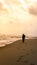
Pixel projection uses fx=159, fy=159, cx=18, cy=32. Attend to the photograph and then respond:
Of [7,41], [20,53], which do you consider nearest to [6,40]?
[7,41]

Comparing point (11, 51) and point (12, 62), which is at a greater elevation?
point (11, 51)

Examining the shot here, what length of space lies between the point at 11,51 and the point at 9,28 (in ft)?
0.81

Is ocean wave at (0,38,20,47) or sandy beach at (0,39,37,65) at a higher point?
ocean wave at (0,38,20,47)

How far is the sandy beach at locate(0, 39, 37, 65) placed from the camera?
167 centimetres

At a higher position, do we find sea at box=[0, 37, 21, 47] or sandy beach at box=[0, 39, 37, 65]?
sea at box=[0, 37, 21, 47]

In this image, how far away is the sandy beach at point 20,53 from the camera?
1667mm

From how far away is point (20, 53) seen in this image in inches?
66.7

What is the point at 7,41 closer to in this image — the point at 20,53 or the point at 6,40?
the point at 6,40

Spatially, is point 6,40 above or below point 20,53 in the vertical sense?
above

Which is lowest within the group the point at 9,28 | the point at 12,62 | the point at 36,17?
the point at 12,62

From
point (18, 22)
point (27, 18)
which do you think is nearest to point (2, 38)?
point (18, 22)

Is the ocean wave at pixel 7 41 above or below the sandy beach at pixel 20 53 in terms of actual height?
above

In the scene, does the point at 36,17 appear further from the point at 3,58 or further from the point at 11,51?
the point at 3,58

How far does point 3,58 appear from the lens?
1663 mm
